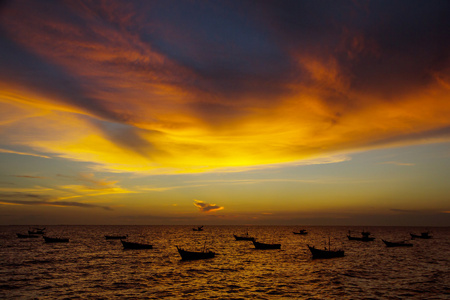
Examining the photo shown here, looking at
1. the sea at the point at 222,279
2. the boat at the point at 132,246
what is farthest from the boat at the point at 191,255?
the boat at the point at 132,246

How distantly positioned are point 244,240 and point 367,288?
84.3 meters

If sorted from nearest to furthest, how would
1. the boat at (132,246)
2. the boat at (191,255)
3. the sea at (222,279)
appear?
the sea at (222,279) < the boat at (191,255) < the boat at (132,246)

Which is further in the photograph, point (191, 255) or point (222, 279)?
point (191, 255)

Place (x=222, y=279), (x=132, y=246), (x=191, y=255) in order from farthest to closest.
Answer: (x=132, y=246), (x=191, y=255), (x=222, y=279)

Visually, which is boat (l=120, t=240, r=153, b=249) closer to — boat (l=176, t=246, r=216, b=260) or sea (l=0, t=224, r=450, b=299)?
sea (l=0, t=224, r=450, b=299)


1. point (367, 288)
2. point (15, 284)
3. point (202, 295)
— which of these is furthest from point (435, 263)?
point (15, 284)

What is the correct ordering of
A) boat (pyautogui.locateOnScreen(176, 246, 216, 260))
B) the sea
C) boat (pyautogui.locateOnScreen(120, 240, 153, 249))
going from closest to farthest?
the sea < boat (pyautogui.locateOnScreen(176, 246, 216, 260)) < boat (pyautogui.locateOnScreen(120, 240, 153, 249))

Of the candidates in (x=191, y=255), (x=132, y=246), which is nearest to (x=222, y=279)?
(x=191, y=255)

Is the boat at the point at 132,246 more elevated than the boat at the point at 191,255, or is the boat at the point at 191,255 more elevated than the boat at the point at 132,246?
the boat at the point at 191,255

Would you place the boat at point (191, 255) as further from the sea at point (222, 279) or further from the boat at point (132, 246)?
the boat at point (132, 246)

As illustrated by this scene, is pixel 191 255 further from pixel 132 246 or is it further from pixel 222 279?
pixel 132 246

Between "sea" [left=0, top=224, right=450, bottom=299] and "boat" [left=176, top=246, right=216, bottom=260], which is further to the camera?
"boat" [left=176, top=246, right=216, bottom=260]

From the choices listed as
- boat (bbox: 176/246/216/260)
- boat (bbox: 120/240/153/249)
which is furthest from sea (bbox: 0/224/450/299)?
boat (bbox: 120/240/153/249)

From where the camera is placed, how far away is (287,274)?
43156mm
